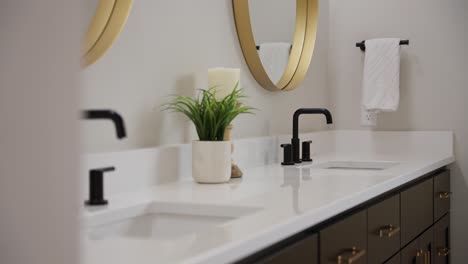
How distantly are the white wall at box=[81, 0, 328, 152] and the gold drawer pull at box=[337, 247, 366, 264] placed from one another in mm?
546

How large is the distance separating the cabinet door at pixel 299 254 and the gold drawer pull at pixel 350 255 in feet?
Answer: 0.45

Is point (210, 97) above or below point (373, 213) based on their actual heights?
above

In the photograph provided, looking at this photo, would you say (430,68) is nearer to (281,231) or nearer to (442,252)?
(442,252)

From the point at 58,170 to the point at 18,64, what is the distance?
0.06 m

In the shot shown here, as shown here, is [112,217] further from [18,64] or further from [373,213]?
[18,64]

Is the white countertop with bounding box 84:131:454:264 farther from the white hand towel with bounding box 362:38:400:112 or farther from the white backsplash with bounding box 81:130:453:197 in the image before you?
the white hand towel with bounding box 362:38:400:112

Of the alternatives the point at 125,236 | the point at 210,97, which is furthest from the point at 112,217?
the point at 210,97

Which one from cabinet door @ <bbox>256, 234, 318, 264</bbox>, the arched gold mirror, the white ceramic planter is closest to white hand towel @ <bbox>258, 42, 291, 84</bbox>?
the arched gold mirror

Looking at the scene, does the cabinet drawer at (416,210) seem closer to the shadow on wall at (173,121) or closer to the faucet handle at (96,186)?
the shadow on wall at (173,121)

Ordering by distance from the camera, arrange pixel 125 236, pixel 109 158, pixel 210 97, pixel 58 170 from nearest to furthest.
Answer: pixel 58 170, pixel 125 236, pixel 109 158, pixel 210 97

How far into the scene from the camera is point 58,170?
1.01ft

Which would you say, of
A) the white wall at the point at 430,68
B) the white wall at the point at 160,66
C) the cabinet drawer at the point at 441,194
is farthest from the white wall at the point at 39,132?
the white wall at the point at 430,68

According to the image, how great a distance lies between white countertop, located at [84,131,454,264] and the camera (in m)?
0.79

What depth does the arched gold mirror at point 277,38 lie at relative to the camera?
2.11 m
